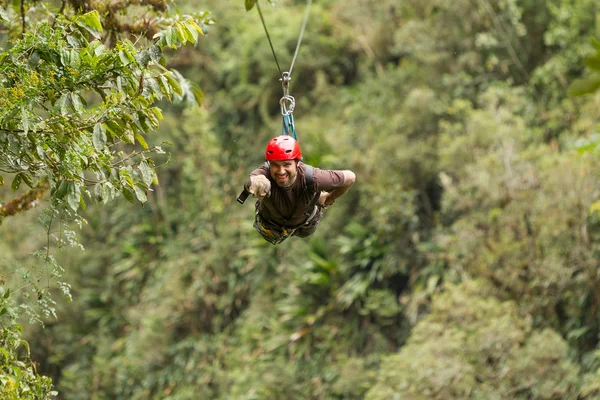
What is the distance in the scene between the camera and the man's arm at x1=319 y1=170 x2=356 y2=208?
4.98 m

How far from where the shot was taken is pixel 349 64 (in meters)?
17.7

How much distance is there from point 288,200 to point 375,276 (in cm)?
895

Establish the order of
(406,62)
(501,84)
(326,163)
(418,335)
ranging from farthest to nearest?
(406,62) < (326,163) < (501,84) < (418,335)

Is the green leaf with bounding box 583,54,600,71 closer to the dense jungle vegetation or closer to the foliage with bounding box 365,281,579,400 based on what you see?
the dense jungle vegetation

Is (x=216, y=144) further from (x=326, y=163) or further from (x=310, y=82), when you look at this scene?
(x=326, y=163)

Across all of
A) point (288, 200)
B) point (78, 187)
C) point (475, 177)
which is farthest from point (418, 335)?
point (78, 187)

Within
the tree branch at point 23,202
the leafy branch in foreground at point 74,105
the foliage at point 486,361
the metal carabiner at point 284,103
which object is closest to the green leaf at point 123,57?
the leafy branch in foreground at point 74,105

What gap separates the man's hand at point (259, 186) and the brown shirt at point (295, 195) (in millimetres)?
154

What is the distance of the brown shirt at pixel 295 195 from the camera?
4820mm

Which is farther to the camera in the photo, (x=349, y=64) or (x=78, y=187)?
(x=349, y=64)

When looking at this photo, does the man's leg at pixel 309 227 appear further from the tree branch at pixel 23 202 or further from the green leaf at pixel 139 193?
the tree branch at pixel 23 202

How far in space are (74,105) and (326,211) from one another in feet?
34.4

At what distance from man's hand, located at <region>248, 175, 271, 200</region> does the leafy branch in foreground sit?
0.62 metres

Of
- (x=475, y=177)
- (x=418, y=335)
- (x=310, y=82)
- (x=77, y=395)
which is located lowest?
(x=77, y=395)
